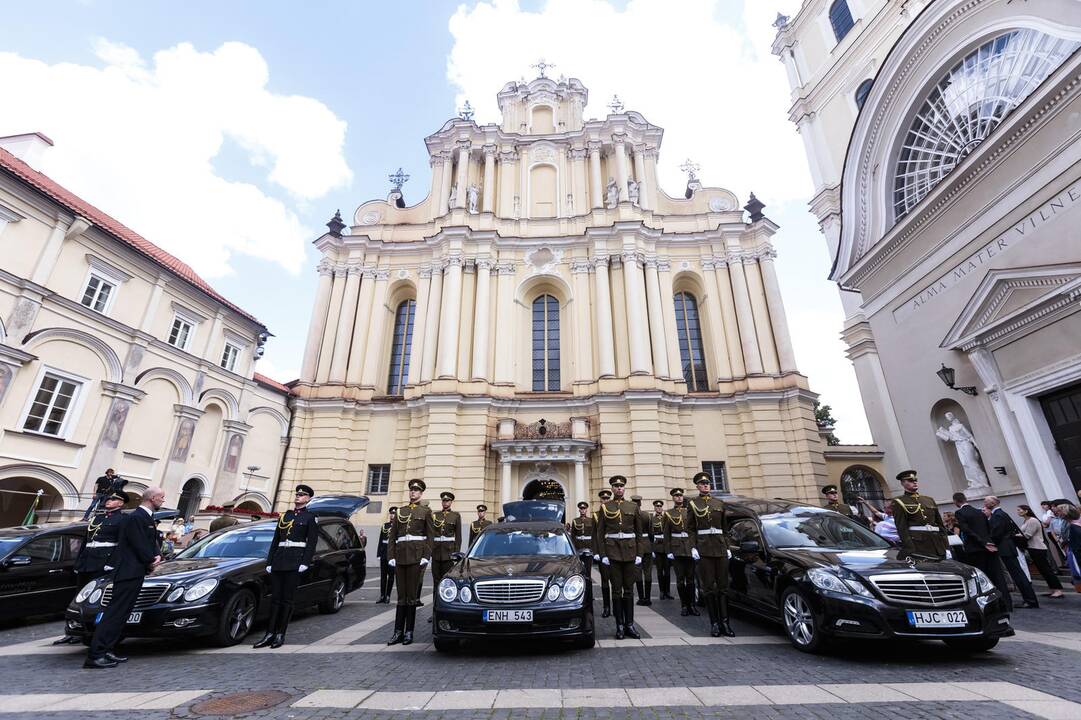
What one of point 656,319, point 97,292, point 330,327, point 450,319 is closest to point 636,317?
point 656,319

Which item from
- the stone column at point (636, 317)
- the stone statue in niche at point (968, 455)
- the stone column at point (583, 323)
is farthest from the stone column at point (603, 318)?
the stone statue in niche at point (968, 455)

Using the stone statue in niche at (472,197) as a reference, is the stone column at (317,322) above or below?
below

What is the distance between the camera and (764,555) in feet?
20.0

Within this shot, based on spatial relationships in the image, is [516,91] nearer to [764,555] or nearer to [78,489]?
[78,489]

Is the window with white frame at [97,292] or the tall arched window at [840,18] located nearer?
the window with white frame at [97,292]

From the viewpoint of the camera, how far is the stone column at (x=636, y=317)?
20422 mm

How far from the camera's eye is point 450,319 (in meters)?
21.3

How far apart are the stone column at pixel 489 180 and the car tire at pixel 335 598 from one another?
62.2 feet

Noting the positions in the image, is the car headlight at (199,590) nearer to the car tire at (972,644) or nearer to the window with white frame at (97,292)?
the car tire at (972,644)

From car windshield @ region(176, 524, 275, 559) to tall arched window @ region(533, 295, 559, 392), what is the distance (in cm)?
1511

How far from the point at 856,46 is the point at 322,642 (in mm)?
30069

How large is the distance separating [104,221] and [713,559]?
2369 centimetres

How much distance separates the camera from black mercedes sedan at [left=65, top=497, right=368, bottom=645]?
5570mm

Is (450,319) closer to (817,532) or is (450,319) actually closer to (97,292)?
(97,292)
